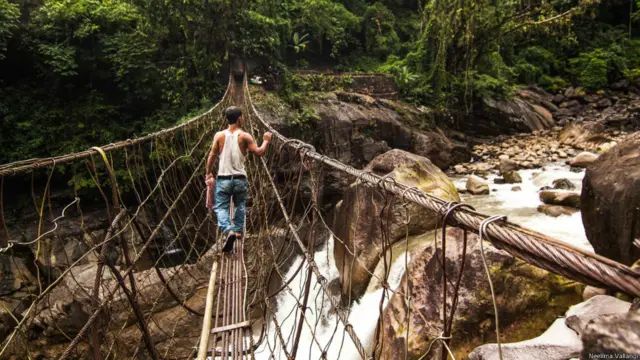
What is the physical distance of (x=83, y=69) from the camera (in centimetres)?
705

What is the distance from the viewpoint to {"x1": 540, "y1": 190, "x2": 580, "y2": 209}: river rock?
4.42m

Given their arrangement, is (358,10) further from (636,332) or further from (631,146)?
(636,332)

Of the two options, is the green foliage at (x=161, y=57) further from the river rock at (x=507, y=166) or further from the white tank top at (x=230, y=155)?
the white tank top at (x=230, y=155)

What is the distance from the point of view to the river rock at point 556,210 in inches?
167

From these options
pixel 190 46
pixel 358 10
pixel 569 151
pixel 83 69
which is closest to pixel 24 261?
pixel 83 69

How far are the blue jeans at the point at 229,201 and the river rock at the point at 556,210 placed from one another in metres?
3.57

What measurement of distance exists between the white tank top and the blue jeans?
6 cm

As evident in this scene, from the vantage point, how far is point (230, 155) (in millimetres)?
2369

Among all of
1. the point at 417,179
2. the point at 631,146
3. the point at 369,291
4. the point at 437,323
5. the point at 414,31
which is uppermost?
the point at 414,31

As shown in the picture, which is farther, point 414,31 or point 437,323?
point 414,31

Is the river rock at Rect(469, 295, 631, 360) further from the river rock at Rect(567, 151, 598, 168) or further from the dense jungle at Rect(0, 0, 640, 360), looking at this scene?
the river rock at Rect(567, 151, 598, 168)

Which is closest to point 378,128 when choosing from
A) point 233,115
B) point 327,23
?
point 327,23

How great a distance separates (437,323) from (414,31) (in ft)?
37.8

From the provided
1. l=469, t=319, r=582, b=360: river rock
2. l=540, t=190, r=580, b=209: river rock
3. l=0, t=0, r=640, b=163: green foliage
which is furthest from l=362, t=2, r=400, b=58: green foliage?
l=469, t=319, r=582, b=360: river rock
